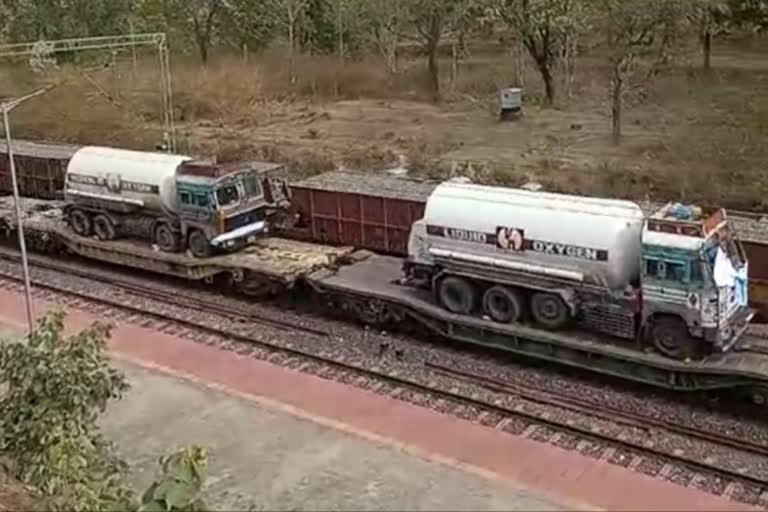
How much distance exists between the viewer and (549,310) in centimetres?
1864

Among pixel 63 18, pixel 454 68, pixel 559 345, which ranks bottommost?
pixel 559 345

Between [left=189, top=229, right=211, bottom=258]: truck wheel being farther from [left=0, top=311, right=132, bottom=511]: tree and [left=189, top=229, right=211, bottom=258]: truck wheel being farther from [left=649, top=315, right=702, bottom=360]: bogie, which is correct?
[left=649, top=315, right=702, bottom=360]: bogie

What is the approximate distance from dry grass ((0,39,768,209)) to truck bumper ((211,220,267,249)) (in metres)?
8.16

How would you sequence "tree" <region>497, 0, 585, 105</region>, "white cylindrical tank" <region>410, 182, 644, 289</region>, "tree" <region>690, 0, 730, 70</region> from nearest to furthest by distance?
"white cylindrical tank" <region>410, 182, 644, 289</region>, "tree" <region>690, 0, 730, 70</region>, "tree" <region>497, 0, 585, 105</region>

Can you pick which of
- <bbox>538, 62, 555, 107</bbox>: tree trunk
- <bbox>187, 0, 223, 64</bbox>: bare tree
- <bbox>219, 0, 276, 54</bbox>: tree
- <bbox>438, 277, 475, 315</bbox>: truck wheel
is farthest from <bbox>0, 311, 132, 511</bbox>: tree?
<bbox>219, 0, 276, 54</bbox>: tree

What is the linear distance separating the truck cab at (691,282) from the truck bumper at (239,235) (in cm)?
997

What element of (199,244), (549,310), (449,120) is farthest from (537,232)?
(449,120)

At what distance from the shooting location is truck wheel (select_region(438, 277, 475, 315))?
1966cm

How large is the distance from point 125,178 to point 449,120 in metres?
18.4

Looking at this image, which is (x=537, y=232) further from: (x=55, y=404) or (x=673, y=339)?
(x=55, y=404)

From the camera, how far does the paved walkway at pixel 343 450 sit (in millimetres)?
14352

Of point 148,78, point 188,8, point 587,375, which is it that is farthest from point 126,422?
point 188,8

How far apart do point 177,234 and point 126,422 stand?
8.14 metres

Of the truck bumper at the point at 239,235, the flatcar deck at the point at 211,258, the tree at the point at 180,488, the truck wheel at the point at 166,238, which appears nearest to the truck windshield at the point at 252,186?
the truck bumper at the point at 239,235
